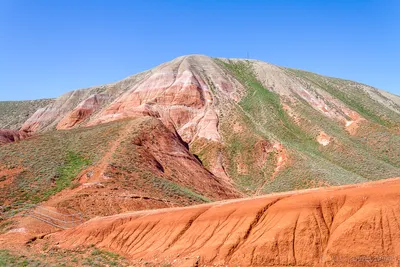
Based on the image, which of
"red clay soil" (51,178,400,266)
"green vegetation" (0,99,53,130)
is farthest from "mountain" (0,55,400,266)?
"green vegetation" (0,99,53,130)

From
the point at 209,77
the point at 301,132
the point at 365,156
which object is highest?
the point at 209,77

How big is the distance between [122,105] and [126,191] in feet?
143

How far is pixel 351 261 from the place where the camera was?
13.1 m

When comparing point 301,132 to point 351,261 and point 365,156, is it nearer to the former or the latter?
point 365,156

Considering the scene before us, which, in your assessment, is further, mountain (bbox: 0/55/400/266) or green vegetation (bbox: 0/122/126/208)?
green vegetation (bbox: 0/122/126/208)

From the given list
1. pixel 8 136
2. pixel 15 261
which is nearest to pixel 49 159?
pixel 15 261

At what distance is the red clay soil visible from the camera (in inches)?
527

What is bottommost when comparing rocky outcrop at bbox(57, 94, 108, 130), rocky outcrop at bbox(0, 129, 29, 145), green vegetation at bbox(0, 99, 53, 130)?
rocky outcrop at bbox(0, 129, 29, 145)

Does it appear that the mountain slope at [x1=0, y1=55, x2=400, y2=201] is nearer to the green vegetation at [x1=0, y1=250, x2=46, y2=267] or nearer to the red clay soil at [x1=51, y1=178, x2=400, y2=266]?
the red clay soil at [x1=51, y1=178, x2=400, y2=266]

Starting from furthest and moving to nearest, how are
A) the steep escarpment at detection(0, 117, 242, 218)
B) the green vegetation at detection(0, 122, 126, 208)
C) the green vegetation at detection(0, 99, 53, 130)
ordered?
the green vegetation at detection(0, 99, 53, 130), the green vegetation at detection(0, 122, 126, 208), the steep escarpment at detection(0, 117, 242, 218)

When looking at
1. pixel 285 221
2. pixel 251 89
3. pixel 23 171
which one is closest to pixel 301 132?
pixel 251 89

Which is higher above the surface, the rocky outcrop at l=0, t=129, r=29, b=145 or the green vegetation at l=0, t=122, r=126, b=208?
the rocky outcrop at l=0, t=129, r=29, b=145

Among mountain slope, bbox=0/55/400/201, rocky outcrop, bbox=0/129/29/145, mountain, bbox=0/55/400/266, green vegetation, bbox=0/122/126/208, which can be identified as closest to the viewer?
mountain, bbox=0/55/400/266

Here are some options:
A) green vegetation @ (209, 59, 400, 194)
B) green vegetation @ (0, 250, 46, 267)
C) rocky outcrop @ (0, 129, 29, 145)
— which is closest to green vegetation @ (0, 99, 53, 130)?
rocky outcrop @ (0, 129, 29, 145)
